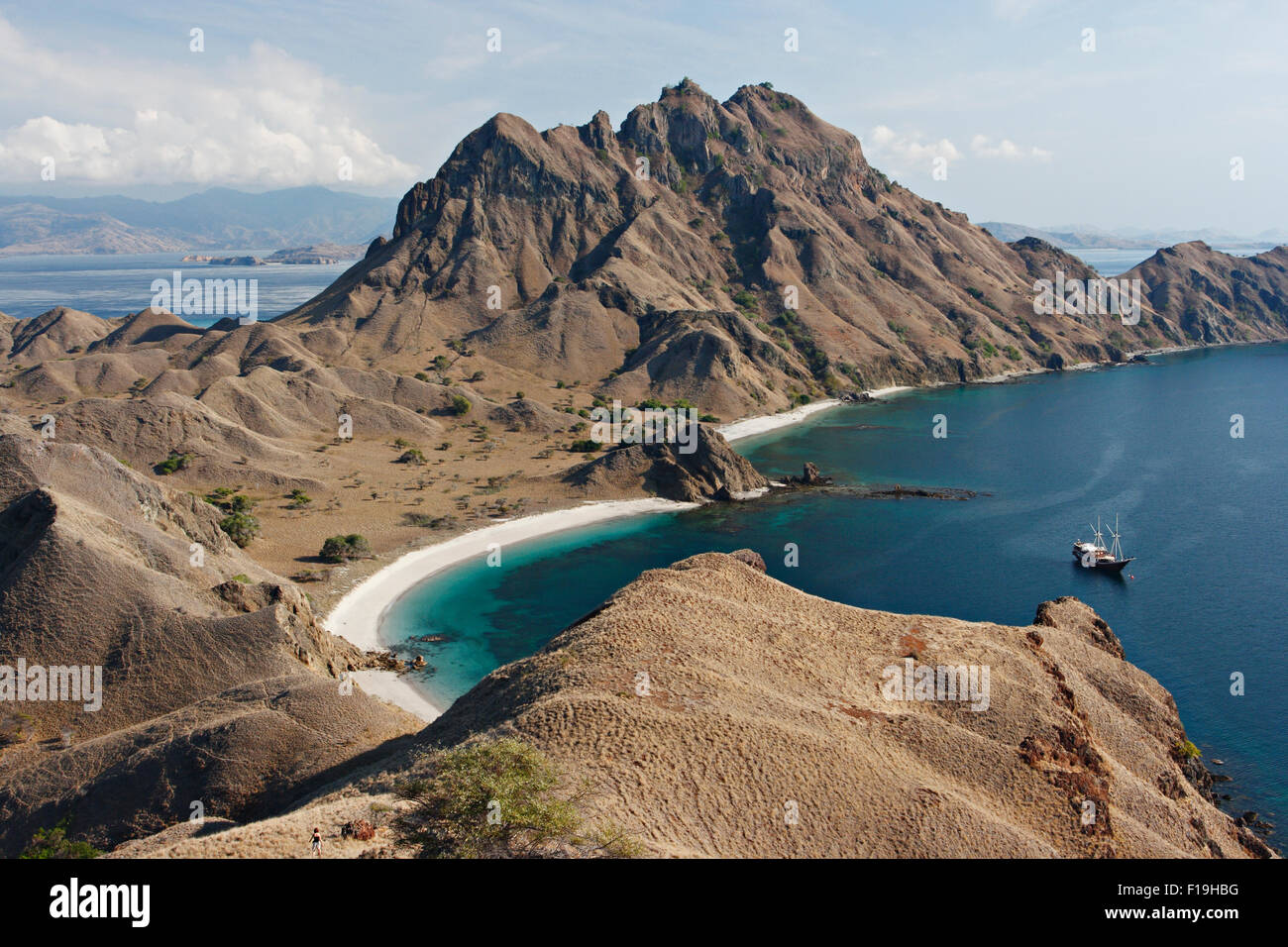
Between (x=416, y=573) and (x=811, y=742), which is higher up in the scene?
(x=416, y=573)

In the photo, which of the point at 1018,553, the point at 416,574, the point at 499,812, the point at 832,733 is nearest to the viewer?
the point at 499,812

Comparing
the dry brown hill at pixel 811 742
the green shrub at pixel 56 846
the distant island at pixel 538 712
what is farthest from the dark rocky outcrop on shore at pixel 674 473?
the green shrub at pixel 56 846

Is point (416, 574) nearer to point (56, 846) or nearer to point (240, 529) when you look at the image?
point (240, 529)

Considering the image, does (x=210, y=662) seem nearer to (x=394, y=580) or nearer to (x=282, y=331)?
(x=394, y=580)

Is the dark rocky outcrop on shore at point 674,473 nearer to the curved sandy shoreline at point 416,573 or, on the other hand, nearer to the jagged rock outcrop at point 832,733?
the curved sandy shoreline at point 416,573

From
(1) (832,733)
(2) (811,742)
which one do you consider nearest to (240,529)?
(1) (832,733)

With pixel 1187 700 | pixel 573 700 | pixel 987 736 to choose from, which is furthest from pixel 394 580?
pixel 1187 700
